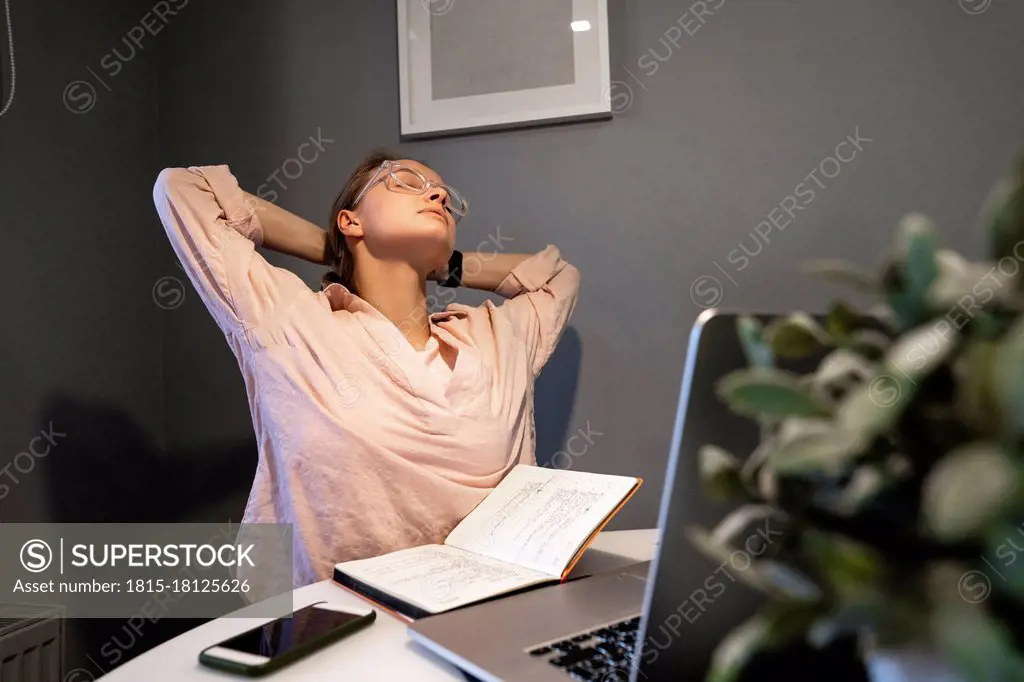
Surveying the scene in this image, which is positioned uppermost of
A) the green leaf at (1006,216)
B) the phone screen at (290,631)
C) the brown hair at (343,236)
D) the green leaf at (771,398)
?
the brown hair at (343,236)

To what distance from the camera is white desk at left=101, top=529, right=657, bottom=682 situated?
607mm

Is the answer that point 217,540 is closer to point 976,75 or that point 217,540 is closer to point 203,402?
point 203,402

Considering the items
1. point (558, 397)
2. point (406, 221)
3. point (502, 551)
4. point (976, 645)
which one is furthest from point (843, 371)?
point (558, 397)

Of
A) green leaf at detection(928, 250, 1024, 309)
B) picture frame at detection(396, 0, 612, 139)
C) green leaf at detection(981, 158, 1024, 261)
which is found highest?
picture frame at detection(396, 0, 612, 139)

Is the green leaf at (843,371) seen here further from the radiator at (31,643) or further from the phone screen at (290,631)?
the radiator at (31,643)

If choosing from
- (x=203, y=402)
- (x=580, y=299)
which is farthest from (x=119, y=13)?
(x=580, y=299)

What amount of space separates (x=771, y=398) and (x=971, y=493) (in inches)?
3.1

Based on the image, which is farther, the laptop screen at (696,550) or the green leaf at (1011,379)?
the laptop screen at (696,550)

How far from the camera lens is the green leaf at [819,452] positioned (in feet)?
0.91

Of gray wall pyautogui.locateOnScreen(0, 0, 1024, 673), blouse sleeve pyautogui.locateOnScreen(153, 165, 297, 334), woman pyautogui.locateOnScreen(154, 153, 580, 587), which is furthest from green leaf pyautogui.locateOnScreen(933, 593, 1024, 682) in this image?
gray wall pyautogui.locateOnScreen(0, 0, 1024, 673)

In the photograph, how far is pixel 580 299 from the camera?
5.58ft

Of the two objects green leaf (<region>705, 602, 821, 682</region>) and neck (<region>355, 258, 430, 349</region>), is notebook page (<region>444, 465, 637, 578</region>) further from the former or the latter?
green leaf (<region>705, 602, 821, 682</region>)

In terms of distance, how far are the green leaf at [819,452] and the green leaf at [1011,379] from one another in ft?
0.17

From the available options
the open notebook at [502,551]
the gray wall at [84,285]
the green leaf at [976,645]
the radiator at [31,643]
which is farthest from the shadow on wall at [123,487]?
the green leaf at [976,645]
